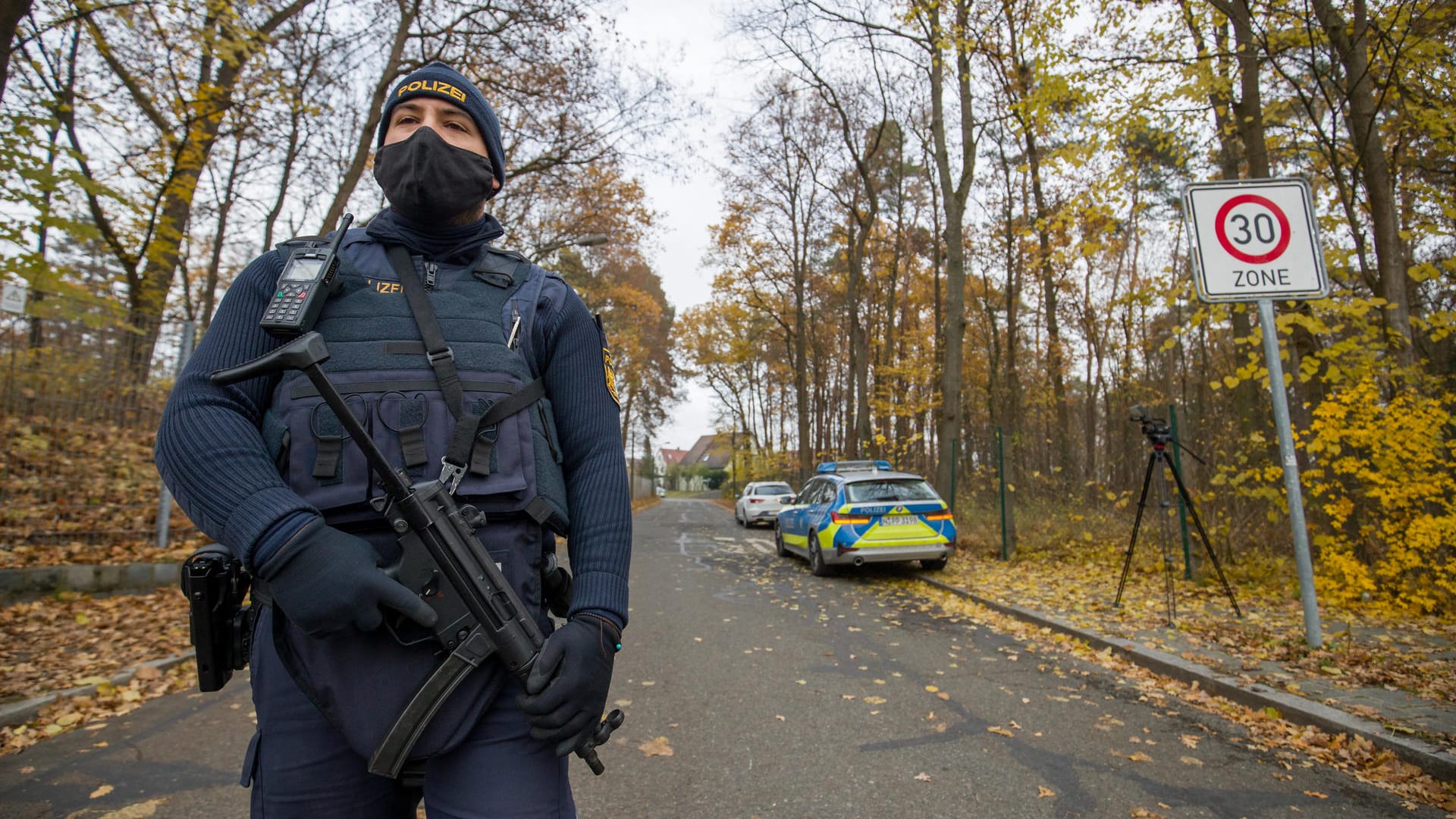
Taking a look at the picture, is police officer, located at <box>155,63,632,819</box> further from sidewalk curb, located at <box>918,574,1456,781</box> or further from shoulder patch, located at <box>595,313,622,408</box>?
sidewalk curb, located at <box>918,574,1456,781</box>

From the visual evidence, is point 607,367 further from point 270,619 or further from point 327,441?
point 270,619

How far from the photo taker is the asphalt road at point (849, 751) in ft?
10.9

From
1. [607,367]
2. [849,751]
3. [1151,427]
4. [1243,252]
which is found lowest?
[849,751]

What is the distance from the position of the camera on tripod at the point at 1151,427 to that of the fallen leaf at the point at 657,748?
5380 millimetres

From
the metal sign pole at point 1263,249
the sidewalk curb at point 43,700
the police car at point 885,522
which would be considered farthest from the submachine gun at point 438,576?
the police car at point 885,522

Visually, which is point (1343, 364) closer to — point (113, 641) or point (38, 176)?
point (113, 641)

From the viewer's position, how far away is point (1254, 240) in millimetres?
5812

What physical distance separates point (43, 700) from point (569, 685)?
483 cm

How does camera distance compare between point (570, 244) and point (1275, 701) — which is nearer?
point (1275, 701)

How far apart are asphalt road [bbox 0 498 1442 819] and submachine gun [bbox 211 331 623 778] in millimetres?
2248

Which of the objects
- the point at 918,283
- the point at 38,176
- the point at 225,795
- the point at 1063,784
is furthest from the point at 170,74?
the point at 918,283

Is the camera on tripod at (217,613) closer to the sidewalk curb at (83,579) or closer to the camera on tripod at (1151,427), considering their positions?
the sidewalk curb at (83,579)

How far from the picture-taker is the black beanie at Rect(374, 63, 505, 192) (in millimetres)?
1707

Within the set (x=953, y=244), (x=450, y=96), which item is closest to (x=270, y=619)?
(x=450, y=96)
